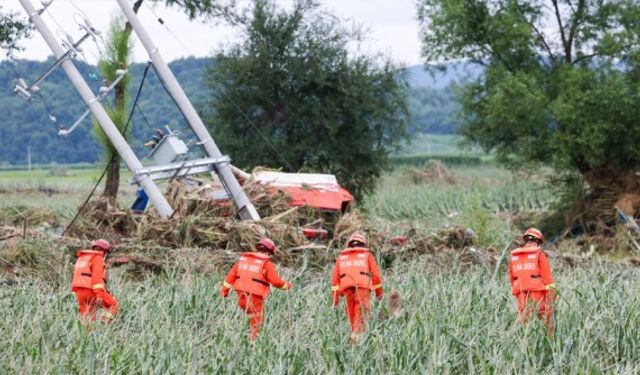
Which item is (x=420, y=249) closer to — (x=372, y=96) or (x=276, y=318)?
(x=276, y=318)

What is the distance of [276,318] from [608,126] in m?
18.4

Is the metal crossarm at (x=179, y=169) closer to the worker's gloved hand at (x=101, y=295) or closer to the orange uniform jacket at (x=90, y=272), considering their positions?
the orange uniform jacket at (x=90, y=272)

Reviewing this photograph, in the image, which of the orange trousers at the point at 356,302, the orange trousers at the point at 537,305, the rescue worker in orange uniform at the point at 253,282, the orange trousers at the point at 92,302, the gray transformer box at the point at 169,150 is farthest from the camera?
the gray transformer box at the point at 169,150

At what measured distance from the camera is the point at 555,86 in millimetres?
30406

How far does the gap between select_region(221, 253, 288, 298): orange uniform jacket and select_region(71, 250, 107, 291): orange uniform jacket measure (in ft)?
3.95

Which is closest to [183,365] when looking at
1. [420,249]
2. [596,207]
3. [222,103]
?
[420,249]

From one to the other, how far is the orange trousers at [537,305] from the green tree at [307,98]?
21059 millimetres

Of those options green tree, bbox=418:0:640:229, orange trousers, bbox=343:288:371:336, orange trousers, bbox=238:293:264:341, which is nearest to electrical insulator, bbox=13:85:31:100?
orange trousers, bbox=238:293:264:341

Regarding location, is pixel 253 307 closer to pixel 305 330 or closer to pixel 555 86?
pixel 305 330

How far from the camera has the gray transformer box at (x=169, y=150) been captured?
19078 millimetres

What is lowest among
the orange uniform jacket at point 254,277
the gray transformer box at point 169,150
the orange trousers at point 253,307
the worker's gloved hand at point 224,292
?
the orange trousers at point 253,307

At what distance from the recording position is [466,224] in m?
22.5

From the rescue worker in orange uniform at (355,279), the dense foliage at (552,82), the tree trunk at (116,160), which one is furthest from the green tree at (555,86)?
the rescue worker in orange uniform at (355,279)

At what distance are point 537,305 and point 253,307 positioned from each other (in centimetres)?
277
